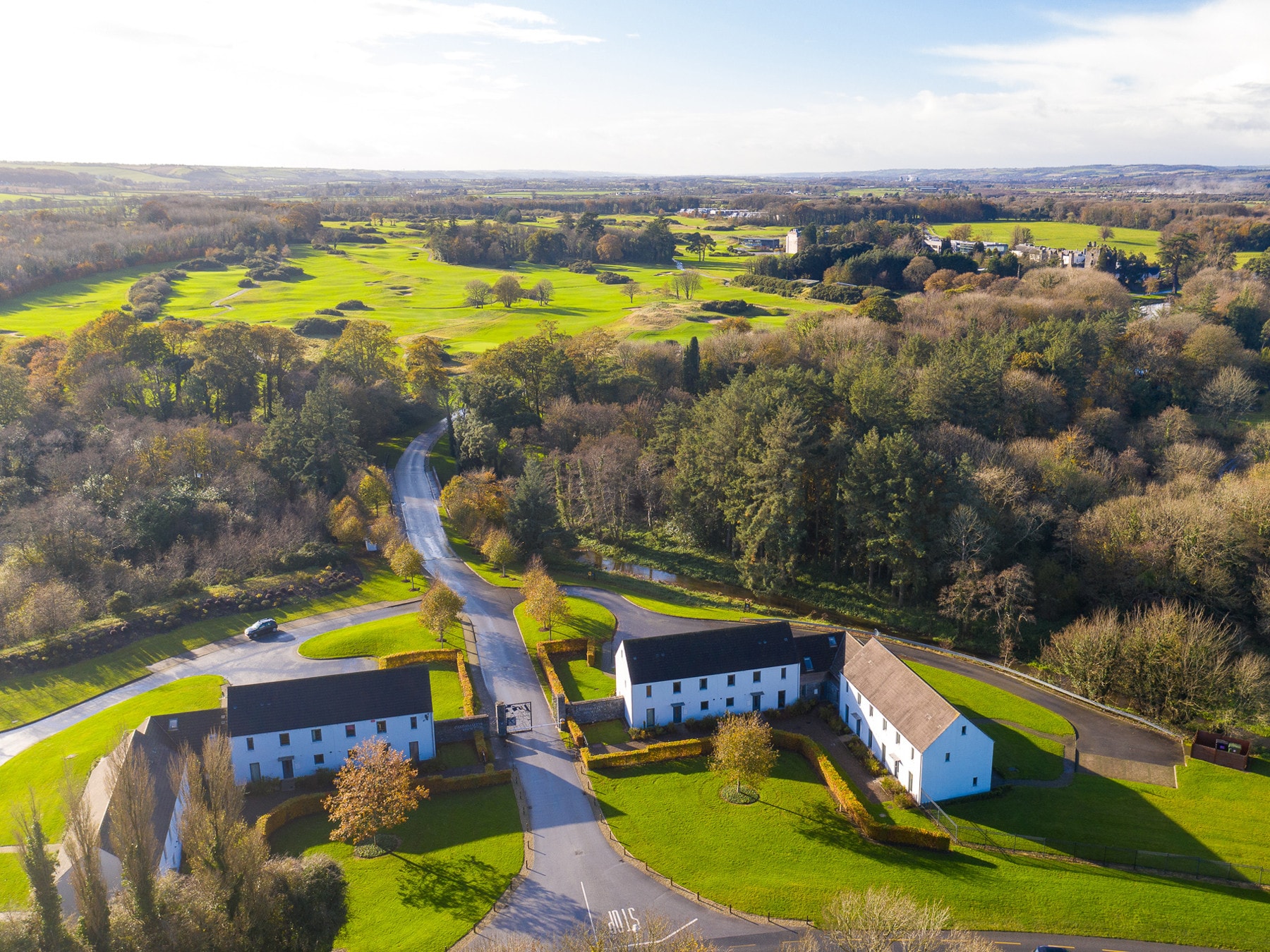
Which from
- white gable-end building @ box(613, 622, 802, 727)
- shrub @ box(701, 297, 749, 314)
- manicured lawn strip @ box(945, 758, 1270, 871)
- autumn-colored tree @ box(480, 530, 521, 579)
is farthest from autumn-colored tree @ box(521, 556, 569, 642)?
shrub @ box(701, 297, 749, 314)

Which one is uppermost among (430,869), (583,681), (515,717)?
(515,717)

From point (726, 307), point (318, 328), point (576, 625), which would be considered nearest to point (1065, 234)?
point (726, 307)

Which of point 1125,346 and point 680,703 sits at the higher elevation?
point 1125,346

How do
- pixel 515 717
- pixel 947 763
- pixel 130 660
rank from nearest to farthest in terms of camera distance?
pixel 947 763
pixel 515 717
pixel 130 660

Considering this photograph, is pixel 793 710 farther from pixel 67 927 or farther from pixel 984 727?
pixel 67 927

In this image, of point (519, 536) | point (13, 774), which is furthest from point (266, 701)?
point (519, 536)

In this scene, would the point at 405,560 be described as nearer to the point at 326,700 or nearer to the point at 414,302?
the point at 326,700

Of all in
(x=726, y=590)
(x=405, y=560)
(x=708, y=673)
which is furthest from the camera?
(x=726, y=590)
